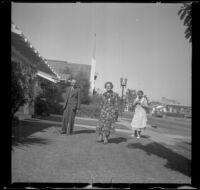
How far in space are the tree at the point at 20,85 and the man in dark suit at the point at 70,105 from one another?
2.03 metres

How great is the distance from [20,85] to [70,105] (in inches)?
106

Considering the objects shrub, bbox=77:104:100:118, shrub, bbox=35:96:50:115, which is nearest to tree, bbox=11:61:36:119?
shrub, bbox=35:96:50:115

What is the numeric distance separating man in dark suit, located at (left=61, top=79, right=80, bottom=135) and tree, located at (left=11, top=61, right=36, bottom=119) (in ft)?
6.65

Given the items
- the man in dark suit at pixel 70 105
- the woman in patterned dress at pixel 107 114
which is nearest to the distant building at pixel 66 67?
the man in dark suit at pixel 70 105

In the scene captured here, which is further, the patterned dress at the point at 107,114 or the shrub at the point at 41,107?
the shrub at the point at 41,107

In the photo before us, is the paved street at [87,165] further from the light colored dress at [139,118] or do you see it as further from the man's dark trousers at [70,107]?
the light colored dress at [139,118]

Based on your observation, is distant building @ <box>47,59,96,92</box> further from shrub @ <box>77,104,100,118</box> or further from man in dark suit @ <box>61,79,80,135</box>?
shrub @ <box>77,104,100,118</box>

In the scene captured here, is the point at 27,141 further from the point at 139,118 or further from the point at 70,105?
the point at 139,118

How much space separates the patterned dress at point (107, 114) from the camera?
668 centimetres

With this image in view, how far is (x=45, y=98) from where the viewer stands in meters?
11.7

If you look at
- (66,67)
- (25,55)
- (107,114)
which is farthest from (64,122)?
(66,67)

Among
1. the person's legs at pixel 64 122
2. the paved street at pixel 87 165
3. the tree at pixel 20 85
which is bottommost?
the paved street at pixel 87 165

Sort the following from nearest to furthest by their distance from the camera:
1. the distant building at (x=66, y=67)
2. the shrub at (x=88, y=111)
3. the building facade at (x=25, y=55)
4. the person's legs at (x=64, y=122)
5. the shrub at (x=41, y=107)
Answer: the building facade at (x=25, y=55) < the person's legs at (x=64, y=122) < the distant building at (x=66, y=67) < the shrub at (x=41, y=107) < the shrub at (x=88, y=111)

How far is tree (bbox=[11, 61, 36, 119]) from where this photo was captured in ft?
15.7
